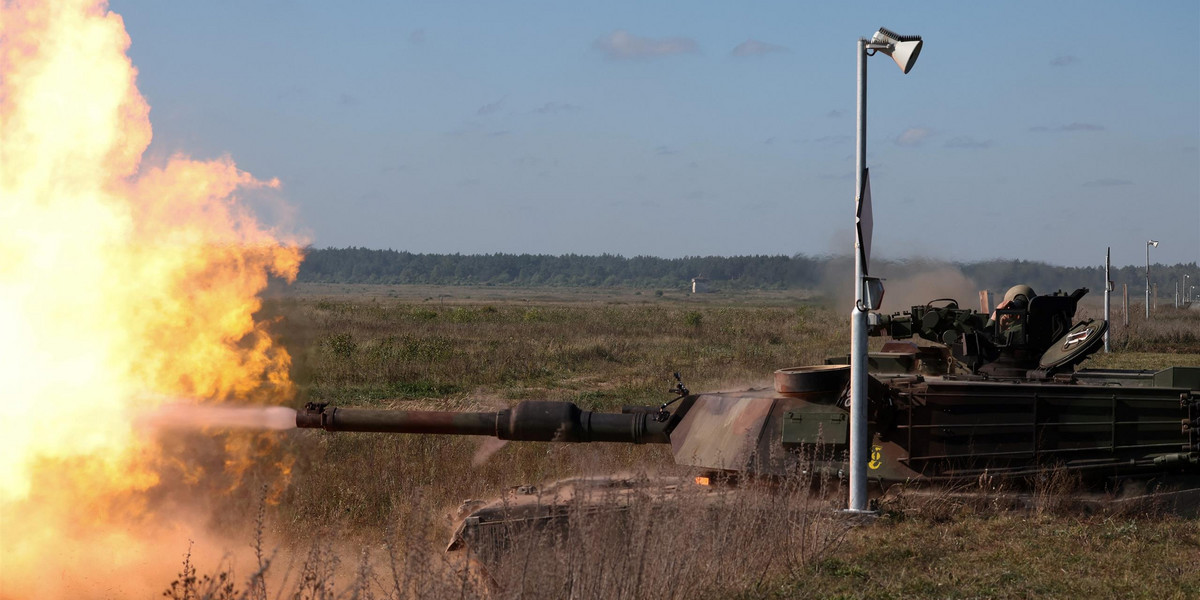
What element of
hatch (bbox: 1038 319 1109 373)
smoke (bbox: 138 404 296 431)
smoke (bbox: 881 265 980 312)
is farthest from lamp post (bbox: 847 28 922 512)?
smoke (bbox: 138 404 296 431)

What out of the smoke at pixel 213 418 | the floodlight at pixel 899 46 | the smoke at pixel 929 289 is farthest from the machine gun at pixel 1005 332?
the smoke at pixel 213 418

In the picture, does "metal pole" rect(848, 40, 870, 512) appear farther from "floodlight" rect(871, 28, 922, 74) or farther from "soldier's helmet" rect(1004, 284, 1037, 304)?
"soldier's helmet" rect(1004, 284, 1037, 304)

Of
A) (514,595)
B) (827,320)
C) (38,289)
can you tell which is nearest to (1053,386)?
(514,595)

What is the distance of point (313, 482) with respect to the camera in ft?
45.1

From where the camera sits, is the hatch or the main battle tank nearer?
the main battle tank

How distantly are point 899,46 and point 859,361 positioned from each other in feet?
8.92

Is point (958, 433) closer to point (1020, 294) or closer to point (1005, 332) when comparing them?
point (1005, 332)

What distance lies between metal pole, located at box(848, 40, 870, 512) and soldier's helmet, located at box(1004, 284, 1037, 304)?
249 centimetres

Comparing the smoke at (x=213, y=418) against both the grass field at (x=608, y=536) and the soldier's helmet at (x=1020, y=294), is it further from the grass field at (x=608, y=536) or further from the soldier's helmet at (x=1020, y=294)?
the soldier's helmet at (x=1020, y=294)

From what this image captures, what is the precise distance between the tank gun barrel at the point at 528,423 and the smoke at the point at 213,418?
790 millimetres

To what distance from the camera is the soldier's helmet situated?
11.5 meters

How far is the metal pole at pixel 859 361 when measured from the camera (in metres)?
9.66

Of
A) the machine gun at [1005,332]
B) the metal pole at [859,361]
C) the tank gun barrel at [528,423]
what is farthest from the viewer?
the machine gun at [1005,332]

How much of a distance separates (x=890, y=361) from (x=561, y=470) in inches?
178
